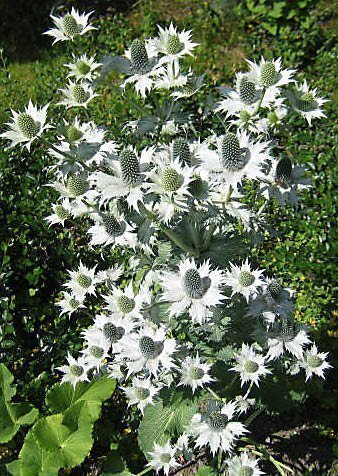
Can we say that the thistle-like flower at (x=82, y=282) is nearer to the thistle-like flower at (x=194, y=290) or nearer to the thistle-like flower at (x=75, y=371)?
the thistle-like flower at (x=75, y=371)

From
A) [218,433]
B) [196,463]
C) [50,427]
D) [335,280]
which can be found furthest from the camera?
[335,280]

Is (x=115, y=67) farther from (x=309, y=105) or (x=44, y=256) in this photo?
(x=44, y=256)

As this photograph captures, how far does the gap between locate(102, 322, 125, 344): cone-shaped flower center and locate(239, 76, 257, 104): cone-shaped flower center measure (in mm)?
1160

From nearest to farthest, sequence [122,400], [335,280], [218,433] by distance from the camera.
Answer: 1. [218,433]
2. [122,400]
3. [335,280]

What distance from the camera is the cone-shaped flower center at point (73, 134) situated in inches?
87.5

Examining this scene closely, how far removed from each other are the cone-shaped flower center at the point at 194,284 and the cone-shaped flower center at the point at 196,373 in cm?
42

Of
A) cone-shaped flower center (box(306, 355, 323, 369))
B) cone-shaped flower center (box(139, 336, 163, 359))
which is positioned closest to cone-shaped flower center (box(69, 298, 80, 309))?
cone-shaped flower center (box(139, 336, 163, 359))

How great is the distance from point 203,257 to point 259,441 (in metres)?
1.27

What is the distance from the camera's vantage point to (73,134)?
7.35 ft

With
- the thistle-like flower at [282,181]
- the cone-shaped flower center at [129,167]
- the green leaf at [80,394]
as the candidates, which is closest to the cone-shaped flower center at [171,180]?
the cone-shaped flower center at [129,167]

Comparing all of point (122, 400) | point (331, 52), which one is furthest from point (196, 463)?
point (331, 52)

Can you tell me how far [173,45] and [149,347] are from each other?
1307 mm

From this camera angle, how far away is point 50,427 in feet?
8.49

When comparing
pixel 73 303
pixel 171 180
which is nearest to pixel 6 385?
pixel 73 303
